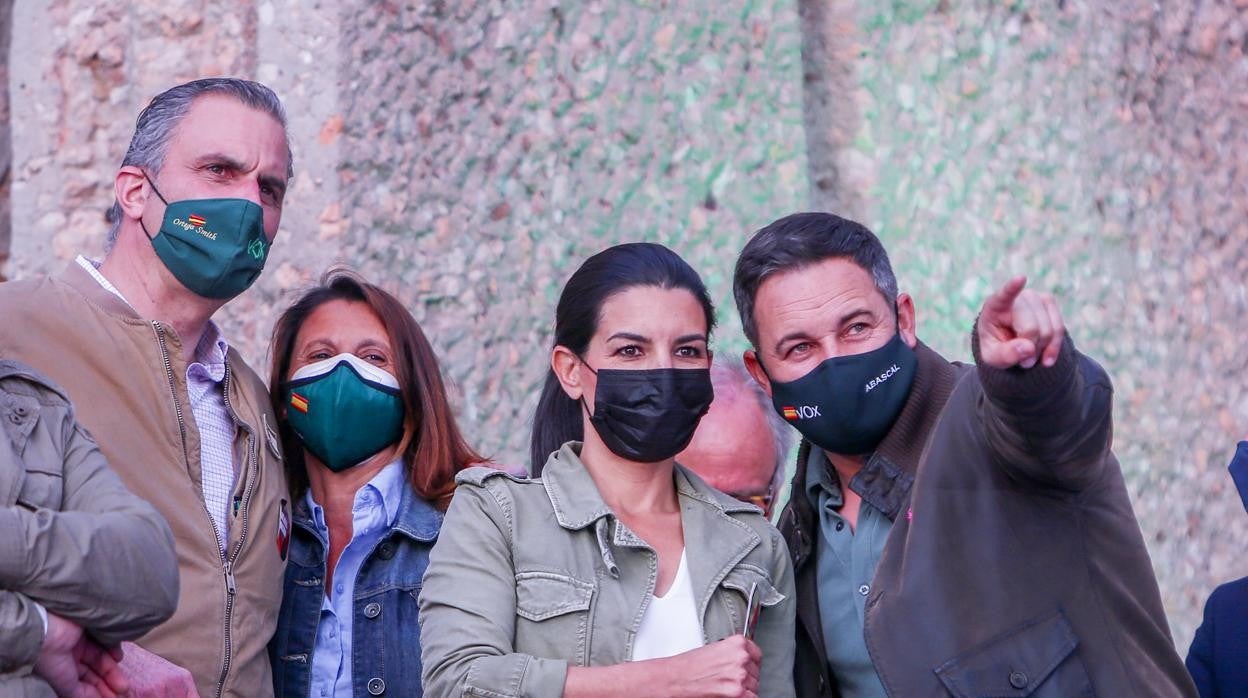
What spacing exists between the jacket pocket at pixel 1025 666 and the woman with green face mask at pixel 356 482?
133 cm

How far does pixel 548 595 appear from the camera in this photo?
276cm

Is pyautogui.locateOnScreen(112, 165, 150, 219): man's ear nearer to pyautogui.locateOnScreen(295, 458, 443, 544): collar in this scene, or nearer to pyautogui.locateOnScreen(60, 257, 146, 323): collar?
pyautogui.locateOnScreen(60, 257, 146, 323): collar

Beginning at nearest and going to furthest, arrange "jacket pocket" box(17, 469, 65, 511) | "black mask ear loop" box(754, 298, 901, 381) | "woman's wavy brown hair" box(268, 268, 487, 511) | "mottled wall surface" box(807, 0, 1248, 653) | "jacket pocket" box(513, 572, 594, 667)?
1. "jacket pocket" box(17, 469, 65, 511)
2. "jacket pocket" box(513, 572, 594, 667)
3. "black mask ear loop" box(754, 298, 901, 381)
4. "woman's wavy brown hair" box(268, 268, 487, 511)
5. "mottled wall surface" box(807, 0, 1248, 653)

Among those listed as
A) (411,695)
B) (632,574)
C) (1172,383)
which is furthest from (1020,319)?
(1172,383)

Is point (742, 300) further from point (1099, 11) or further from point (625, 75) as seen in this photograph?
point (1099, 11)

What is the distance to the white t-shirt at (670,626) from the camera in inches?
109

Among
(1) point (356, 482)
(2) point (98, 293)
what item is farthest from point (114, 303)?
(1) point (356, 482)

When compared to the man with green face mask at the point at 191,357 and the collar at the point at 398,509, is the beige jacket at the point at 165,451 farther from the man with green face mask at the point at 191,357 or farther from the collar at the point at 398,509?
the collar at the point at 398,509

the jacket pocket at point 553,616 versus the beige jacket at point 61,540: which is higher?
the beige jacket at point 61,540

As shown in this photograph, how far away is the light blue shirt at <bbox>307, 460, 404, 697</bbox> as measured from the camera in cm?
335

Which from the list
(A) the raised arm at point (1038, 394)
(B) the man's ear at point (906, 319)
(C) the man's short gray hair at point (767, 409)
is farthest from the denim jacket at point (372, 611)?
(A) the raised arm at point (1038, 394)

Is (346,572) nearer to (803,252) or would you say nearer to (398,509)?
(398,509)

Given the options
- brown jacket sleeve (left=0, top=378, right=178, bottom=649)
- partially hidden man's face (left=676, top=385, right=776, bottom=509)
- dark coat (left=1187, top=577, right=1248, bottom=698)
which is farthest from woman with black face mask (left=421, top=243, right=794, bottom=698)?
dark coat (left=1187, top=577, right=1248, bottom=698)

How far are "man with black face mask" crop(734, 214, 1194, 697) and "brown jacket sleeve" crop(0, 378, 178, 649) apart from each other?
123cm
